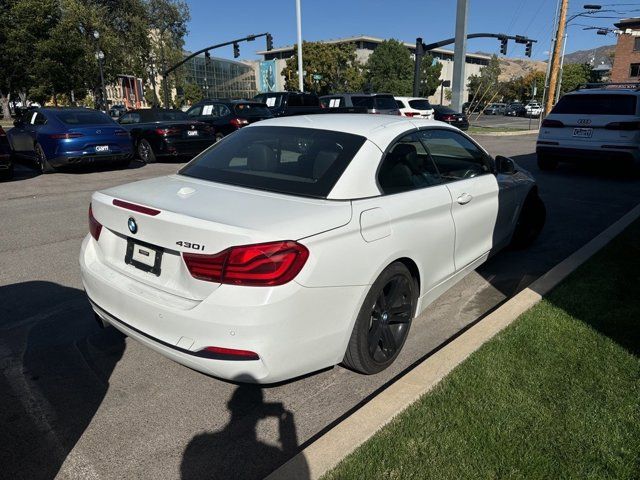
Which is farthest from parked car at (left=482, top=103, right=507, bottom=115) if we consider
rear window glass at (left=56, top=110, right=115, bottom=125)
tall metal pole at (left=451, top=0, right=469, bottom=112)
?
rear window glass at (left=56, top=110, right=115, bottom=125)

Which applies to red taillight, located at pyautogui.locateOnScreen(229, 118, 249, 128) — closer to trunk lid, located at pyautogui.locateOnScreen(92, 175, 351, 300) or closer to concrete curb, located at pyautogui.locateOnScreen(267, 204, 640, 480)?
concrete curb, located at pyautogui.locateOnScreen(267, 204, 640, 480)

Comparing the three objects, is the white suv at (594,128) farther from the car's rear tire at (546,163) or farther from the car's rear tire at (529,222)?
the car's rear tire at (529,222)

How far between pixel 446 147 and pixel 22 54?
3897 centimetres

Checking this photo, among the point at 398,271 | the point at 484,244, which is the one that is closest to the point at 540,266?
the point at 484,244

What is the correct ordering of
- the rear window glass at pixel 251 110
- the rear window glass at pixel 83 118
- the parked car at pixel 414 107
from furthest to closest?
1. the parked car at pixel 414 107
2. the rear window glass at pixel 251 110
3. the rear window glass at pixel 83 118

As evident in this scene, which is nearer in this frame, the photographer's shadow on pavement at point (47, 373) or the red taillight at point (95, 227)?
the photographer's shadow on pavement at point (47, 373)

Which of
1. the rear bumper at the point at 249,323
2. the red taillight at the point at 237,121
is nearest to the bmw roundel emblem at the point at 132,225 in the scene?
the rear bumper at the point at 249,323

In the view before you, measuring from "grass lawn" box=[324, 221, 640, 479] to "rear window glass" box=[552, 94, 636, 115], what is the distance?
8.21m

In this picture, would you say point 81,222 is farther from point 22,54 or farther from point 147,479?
point 22,54

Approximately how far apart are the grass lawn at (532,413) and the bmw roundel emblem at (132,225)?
1.59 meters

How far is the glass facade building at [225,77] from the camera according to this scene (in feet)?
354

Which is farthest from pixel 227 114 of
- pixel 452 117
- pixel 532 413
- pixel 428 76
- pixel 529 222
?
pixel 428 76

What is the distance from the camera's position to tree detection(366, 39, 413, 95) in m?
86.1

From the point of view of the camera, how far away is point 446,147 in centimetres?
427
